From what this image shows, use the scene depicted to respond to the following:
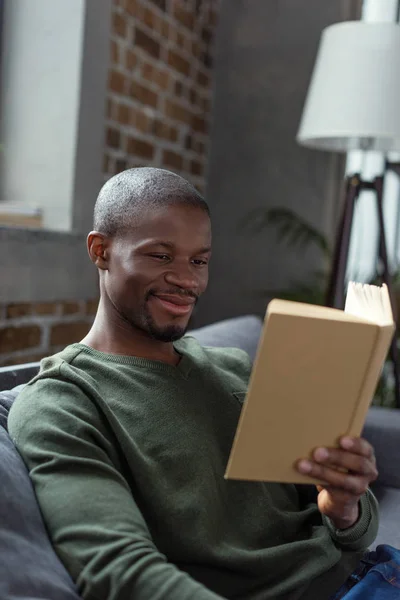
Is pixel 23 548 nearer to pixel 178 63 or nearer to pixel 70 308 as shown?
pixel 70 308

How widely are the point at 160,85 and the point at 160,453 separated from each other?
2247mm

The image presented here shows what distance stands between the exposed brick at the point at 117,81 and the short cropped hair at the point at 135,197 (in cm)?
157

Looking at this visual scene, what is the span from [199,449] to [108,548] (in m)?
0.26

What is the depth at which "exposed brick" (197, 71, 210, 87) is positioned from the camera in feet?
10.8

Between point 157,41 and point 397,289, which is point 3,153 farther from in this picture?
point 397,289

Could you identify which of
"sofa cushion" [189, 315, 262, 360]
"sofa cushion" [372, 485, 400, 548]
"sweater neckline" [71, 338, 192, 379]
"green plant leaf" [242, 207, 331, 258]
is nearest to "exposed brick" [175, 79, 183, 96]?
"green plant leaf" [242, 207, 331, 258]

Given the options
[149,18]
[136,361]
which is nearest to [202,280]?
[136,361]

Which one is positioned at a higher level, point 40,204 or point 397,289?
point 40,204

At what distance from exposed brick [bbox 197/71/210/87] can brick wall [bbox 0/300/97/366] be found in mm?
1267

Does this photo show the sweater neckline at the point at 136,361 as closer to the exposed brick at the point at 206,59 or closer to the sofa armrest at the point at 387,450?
the sofa armrest at the point at 387,450

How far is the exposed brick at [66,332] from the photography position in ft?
7.86

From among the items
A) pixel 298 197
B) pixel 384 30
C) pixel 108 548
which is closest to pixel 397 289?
pixel 298 197

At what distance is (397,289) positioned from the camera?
281 centimetres

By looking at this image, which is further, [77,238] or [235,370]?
[77,238]
